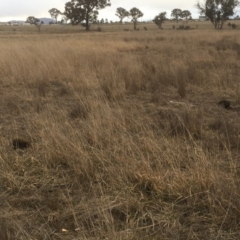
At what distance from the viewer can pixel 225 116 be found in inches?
222

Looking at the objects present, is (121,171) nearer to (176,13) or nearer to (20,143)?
(20,143)

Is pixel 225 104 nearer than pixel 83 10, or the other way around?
pixel 225 104

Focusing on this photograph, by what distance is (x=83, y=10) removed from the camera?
2287 inches

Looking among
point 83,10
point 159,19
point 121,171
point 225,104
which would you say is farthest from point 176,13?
point 121,171

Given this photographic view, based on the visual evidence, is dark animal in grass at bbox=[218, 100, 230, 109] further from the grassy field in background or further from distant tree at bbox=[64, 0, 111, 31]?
distant tree at bbox=[64, 0, 111, 31]

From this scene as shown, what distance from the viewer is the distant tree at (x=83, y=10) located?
57938mm

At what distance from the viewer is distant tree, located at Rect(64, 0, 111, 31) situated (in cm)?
5794

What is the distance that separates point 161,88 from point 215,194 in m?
5.50

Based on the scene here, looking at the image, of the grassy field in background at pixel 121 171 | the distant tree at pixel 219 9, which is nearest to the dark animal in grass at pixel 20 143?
the grassy field in background at pixel 121 171

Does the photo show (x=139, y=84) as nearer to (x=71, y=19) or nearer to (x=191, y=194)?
(x=191, y=194)

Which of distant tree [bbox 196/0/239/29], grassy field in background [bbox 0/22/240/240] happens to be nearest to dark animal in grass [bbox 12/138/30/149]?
grassy field in background [bbox 0/22/240/240]

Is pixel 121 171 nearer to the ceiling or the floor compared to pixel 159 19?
nearer to the floor

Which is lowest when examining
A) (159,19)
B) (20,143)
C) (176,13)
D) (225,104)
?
(20,143)

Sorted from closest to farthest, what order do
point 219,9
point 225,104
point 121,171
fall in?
point 121,171, point 225,104, point 219,9
